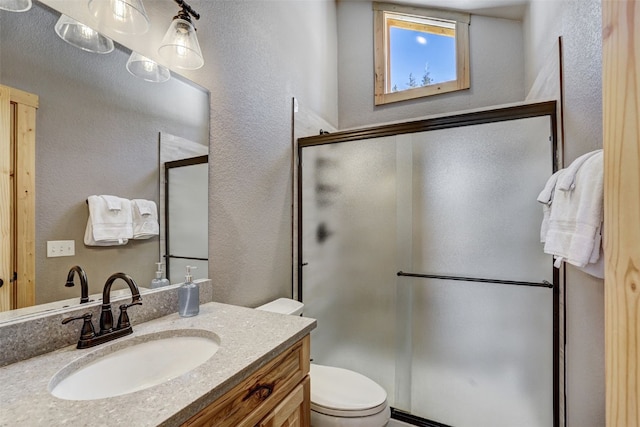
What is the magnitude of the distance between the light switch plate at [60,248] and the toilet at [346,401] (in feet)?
3.85

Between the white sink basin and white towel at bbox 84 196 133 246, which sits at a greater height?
white towel at bbox 84 196 133 246

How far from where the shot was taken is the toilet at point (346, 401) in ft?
4.35

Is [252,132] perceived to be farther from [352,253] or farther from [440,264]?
[440,264]

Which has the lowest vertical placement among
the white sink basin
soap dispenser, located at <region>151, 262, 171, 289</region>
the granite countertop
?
the white sink basin

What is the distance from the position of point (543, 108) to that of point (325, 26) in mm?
2025

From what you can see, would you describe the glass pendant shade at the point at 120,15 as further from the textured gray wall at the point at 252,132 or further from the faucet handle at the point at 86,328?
the faucet handle at the point at 86,328

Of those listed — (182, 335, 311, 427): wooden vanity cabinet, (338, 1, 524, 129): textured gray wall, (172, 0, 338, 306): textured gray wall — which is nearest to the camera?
(182, 335, 311, 427): wooden vanity cabinet

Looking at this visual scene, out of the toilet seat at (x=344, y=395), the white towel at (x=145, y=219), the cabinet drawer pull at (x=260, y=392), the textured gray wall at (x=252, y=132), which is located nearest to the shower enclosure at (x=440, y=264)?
the textured gray wall at (x=252, y=132)

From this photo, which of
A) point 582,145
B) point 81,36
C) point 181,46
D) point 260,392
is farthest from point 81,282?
point 582,145

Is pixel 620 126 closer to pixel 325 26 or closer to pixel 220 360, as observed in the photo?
pixel 220 360

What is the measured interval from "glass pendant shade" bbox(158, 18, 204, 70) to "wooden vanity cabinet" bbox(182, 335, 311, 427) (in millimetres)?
1215

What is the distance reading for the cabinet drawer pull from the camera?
0.83 m

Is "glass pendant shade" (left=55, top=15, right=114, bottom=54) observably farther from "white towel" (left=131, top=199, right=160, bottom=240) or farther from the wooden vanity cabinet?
the wooden vanity cabinet

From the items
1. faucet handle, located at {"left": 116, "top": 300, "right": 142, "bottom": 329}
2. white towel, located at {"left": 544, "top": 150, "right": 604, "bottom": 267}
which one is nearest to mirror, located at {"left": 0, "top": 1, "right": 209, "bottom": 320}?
faucet handle, located at {"left": 116, "top": 300, "right": 142, "bottom": 329}
